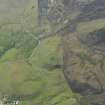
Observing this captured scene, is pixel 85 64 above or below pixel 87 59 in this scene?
below

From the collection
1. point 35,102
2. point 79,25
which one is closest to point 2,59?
point 35,102

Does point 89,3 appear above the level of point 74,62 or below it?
above

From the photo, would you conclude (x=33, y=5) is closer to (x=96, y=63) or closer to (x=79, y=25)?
(x=79, y=25)

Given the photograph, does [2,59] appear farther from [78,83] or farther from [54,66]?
[78,83]

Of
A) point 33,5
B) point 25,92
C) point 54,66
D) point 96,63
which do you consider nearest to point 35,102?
point 25,92

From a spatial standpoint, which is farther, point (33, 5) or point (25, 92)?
point (33, 5)

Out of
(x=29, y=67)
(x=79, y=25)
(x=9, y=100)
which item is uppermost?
(x=79, y=25)

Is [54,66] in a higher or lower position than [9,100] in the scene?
higher

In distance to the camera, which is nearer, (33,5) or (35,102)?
(35,102)
